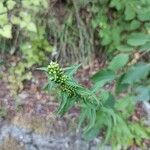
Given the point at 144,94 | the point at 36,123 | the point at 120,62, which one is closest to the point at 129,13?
the point at 36,123

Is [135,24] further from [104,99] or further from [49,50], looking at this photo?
[104,99]

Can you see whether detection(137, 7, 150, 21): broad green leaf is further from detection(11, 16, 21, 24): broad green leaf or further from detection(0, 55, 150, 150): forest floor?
detection(11, 16, 21, 24): broad green leaf

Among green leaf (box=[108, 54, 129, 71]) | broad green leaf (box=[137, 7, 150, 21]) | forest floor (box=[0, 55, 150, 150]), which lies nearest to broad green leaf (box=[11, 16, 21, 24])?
forest floor (box=[0, 55, 150, 150])

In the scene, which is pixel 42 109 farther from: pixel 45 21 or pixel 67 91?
pixel 67 91

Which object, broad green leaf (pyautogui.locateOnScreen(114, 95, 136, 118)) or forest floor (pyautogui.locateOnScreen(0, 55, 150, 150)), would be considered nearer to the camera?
broad green leaf (pyautogui.locateOnScreen(114, 95, 136, 118))

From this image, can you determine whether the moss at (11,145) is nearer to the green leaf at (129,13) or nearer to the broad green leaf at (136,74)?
the green leaf at (129,13)

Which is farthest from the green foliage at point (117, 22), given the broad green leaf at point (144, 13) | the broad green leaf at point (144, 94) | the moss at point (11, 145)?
the broad green leaf at point (144, 94)

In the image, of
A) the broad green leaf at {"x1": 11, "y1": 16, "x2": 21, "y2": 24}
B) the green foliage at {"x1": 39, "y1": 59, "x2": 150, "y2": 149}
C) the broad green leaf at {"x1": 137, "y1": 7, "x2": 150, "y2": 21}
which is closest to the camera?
the green foliage at {"x1": 39, "y1": 59, "x2": 150, "y2": 149}

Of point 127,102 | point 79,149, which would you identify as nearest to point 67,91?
point 127,102
